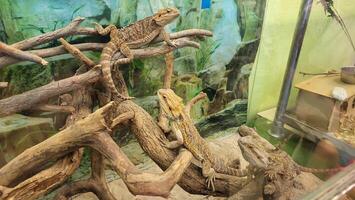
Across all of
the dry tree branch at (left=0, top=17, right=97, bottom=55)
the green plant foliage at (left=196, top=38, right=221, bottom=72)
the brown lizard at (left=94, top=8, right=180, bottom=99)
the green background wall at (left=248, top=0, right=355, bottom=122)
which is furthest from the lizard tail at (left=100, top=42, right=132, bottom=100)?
the green background wall at (left=248, top=0, right=355, bottom=122)

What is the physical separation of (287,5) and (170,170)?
2247 millimetres

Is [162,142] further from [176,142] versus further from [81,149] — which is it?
[81,149]

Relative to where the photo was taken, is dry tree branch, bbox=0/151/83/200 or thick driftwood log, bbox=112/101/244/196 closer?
dry tree branch, bbox=0/151/83/200

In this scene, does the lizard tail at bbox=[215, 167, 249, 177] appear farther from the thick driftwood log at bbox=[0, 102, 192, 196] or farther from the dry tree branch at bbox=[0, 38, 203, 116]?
the dry tree branch at bbox=[0, 38, 203, 116]

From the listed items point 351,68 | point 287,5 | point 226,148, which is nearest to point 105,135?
point 226,148

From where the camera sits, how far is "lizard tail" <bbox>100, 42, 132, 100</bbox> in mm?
1669

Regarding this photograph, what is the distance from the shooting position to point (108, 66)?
5.54ft

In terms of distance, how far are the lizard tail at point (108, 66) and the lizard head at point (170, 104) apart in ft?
0.72

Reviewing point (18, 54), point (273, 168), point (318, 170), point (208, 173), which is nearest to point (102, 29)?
point (18, 54)

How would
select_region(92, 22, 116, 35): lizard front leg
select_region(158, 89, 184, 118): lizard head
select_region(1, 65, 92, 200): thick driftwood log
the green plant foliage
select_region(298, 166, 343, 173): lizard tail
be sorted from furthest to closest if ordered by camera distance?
the green plant foliage, select_region(92, 22, 116, 35): lizard front leg, select_region(158, 89, 184, 118): lizard head, select_region(298, 166, 343, 173): lizard tail, select_region(1, 65, 92, 200): thick driftwood log

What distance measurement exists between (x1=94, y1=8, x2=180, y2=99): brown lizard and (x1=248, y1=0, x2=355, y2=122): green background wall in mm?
1342

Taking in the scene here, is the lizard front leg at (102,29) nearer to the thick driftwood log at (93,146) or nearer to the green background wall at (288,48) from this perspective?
the thick driftwood log at (93,146)

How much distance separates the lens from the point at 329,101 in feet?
7.25

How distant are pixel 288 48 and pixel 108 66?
7.08 ft
